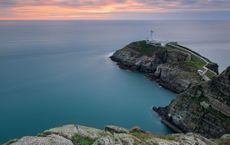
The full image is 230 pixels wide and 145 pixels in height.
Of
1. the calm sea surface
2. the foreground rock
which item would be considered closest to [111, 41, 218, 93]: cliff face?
the calm sea surface

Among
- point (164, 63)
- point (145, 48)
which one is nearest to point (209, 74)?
point (164, 63)

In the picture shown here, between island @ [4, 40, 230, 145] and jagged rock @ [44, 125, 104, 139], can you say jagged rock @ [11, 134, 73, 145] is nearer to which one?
island @ [4, 40, 230, 145]

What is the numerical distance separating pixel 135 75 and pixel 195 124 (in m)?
47.2

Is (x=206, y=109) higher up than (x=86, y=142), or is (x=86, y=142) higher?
(x=86, y=142)

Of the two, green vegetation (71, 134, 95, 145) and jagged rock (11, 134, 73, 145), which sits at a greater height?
jagged rock (11, 134, 73, 145)

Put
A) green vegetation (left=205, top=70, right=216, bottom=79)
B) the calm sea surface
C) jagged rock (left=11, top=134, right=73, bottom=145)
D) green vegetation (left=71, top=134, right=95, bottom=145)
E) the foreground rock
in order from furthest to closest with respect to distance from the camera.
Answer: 1. green vegetation (left=205, top=70, right=216, bottom=79)
2. the calm sea surface
3. green vegetation (left=71, top=134, right=95, bottom=145)
4. the foreground rock
5. jagged rock (left=11, top=134, right=73, bottom=145)

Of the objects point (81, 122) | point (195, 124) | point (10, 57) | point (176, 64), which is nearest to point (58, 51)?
point (10, 57)

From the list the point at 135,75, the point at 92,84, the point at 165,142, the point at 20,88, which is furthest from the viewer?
the point at 135,75

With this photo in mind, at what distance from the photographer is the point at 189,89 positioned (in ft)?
180

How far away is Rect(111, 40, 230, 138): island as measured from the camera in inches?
1868

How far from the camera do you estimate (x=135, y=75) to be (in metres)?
95.6

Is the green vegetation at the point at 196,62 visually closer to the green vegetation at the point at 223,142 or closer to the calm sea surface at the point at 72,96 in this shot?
the calm sea surface at the point at 72,96

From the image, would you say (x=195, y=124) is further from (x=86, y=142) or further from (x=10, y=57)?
(x=10, y=57)

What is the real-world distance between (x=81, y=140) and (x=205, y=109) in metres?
33.4
